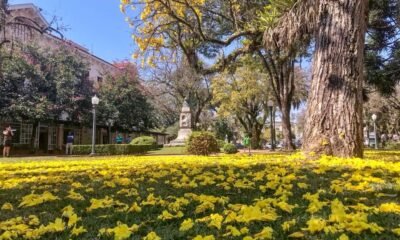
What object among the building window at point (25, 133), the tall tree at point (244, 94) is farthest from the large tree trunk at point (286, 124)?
the building window at point (25, 133)

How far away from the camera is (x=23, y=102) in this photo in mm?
25516

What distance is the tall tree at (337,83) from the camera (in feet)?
26.5

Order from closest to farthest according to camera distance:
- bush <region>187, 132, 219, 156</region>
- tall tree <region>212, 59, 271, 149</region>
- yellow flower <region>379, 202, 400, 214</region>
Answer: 1. yellow flower <region>379, 202, 400, 214</region>
2. bush <region>187, 132, 219, 156</region>
3. tall tree <region>212, 59, 271, 149</region>

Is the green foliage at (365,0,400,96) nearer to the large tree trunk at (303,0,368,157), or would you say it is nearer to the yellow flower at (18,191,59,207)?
the large tree trunk at (303,0,368,157)

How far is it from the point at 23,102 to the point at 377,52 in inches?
828

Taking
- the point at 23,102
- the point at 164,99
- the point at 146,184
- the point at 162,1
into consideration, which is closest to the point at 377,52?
the point at 162,1

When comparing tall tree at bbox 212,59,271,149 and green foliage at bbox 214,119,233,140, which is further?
green foliage at bbox 214,119,233,140

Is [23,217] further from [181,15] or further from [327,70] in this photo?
[181,15]

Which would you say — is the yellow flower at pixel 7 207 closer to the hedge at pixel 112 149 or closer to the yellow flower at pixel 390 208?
the yellow flower at pixel 390 208

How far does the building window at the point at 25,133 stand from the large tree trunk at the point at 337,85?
83.3 ft

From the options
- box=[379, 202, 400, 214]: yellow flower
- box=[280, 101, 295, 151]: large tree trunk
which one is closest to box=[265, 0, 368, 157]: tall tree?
box=[379, 202, 400, 214]: yellow flower

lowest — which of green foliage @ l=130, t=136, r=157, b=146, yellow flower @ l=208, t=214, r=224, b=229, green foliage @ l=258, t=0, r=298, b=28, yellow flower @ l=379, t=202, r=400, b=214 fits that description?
yellow flower @ l=208, t=214, r=224, b=229

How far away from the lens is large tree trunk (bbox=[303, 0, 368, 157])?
806 centimetres

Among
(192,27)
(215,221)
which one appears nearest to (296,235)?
(215,221)
